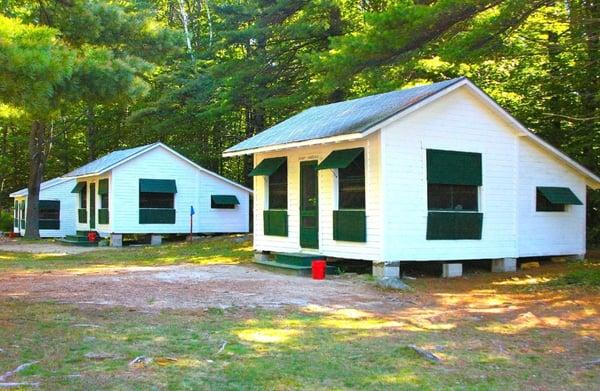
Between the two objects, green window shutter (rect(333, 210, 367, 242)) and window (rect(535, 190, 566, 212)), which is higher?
window (rect(535, 190, 566, 212))

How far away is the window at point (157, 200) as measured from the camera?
85.3ft

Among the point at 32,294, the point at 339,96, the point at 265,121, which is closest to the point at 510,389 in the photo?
the point at 32,294

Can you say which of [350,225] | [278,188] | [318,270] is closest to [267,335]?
[318,270]

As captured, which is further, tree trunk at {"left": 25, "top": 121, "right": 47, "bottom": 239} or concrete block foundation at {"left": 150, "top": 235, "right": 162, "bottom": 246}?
tree trunk at {"left": 25, "top": 121, "right": 47, "bottom": 239}

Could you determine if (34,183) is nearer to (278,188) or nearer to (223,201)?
(223,201)

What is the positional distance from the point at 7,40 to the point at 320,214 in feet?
27.1

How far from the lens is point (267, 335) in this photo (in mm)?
7414

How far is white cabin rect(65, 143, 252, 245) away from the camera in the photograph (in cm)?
2523

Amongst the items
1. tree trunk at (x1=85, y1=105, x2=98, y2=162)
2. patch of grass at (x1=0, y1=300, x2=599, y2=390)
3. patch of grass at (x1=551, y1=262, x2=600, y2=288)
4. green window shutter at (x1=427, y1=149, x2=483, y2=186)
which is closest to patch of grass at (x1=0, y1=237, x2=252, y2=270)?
green window shutter at (x1=427, y1=149, x2=483, y2=186)

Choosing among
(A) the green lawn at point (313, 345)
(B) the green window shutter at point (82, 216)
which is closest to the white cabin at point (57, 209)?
(B) the green window shutter at point (82, 216)

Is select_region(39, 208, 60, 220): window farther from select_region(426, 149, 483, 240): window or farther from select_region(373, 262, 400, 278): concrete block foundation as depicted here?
select_region(426, 149, 483, 240): window

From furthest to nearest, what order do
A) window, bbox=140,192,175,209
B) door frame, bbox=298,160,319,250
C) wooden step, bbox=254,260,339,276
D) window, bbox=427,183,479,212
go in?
window, bbox=140,192,175,209 → door frame, bbox=298,160,319,250 → wooden step, bbox=254,260,339,276 → window, bbox=427,183,479,212

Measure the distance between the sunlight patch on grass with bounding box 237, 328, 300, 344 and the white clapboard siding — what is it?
2601 cm

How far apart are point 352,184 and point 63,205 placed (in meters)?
22.1
